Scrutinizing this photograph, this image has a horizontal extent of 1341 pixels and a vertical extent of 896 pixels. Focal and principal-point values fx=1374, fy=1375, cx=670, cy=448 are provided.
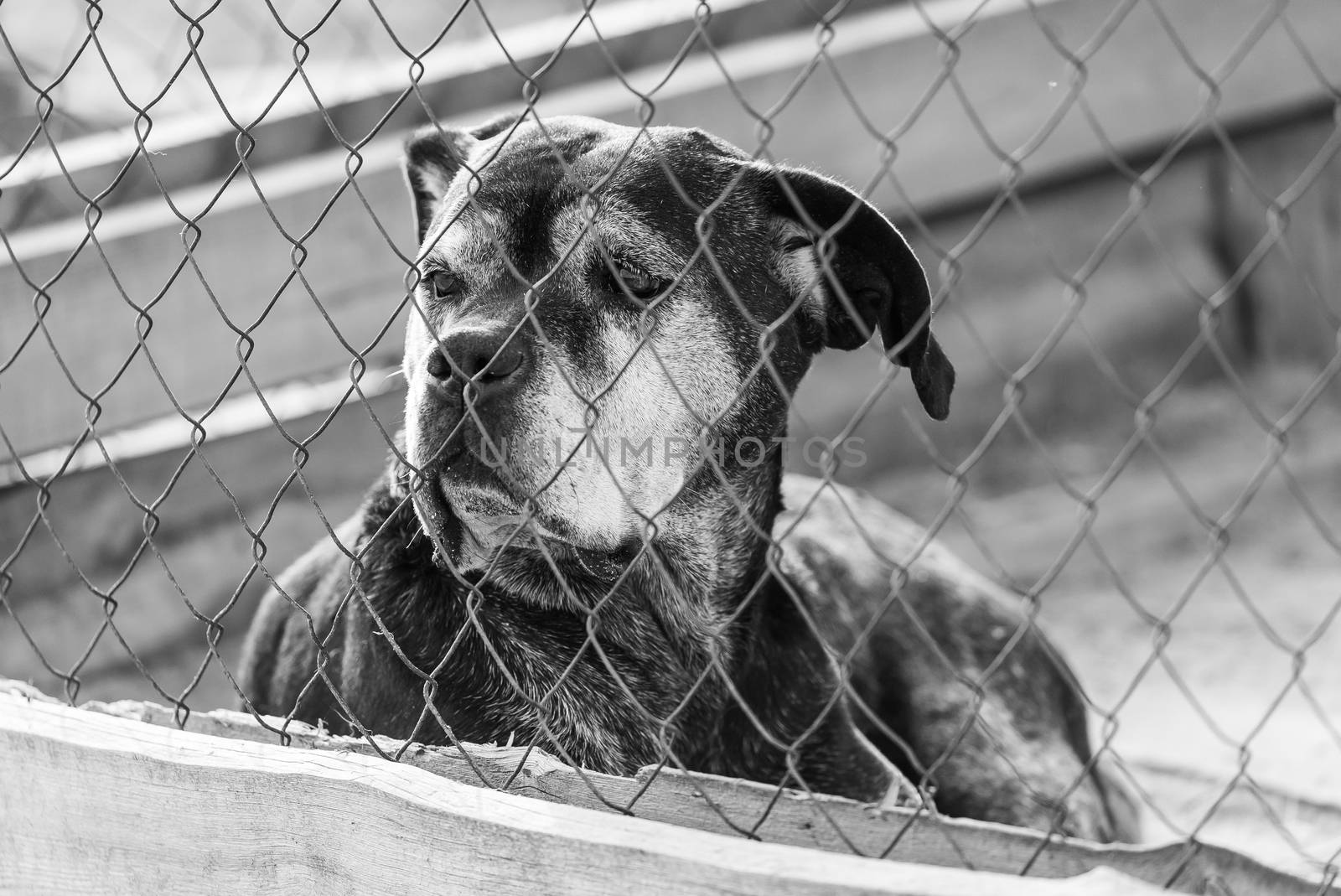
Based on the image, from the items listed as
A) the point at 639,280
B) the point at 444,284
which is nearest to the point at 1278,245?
the point at 639,280

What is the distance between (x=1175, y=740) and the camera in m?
5.19

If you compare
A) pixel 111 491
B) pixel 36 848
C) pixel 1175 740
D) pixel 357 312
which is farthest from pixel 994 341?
pixel 36 848

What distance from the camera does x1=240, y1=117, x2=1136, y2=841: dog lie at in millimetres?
2988

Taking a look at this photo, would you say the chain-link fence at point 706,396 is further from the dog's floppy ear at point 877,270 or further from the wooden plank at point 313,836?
the wooden plank at point 313,836

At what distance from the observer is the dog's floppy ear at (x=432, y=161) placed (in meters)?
3.90

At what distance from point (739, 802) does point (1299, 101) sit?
20.5ft

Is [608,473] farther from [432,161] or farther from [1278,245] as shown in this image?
[1278,245]

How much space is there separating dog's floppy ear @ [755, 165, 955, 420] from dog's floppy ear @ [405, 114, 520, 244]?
911 mm

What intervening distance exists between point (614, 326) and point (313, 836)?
1.30m

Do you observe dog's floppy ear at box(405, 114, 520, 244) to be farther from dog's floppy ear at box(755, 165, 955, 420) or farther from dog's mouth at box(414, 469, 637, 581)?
dog's mouth at box(414, 469, 637, 581)

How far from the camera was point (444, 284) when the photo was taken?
11.1ft

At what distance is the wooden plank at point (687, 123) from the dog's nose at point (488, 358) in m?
2.70

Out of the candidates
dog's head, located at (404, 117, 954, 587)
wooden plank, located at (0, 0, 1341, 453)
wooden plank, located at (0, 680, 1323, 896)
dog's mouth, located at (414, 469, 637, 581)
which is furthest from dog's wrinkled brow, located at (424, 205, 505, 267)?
wooden plank, located at (0, 0, 1341, 453)

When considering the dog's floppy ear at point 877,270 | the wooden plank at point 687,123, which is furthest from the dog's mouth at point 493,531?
the wooden plank at point 687,123
